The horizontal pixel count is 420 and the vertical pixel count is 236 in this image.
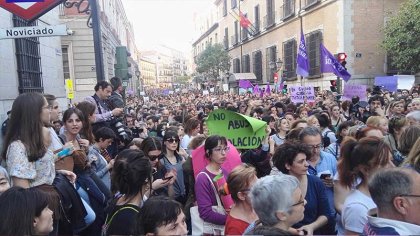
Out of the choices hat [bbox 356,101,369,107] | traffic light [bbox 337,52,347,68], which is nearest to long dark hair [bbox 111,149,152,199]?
hat [bbox 356,101,369,107]

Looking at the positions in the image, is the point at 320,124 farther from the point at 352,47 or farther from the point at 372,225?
the point at 352,47

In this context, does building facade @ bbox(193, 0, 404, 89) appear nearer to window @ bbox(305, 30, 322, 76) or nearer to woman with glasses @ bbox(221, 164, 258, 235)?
window @ bbox(305, 30, 322, 76)

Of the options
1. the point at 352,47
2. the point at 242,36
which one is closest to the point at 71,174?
the point at 352,47

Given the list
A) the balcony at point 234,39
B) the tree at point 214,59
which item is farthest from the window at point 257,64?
the tree at point 214,59

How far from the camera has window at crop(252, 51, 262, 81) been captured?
1521 inches

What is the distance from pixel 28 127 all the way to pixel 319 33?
23.2m

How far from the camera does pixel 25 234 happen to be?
7.64ft

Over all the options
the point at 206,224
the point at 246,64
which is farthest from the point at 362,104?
the point at 246,64

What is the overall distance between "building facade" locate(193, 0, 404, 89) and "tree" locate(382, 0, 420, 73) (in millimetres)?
2100

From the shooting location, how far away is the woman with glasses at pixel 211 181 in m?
3.58

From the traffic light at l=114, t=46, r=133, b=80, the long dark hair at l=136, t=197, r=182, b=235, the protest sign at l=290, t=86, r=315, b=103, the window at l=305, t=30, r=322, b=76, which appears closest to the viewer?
the long dark hair at l=136, t=197, r=182, b=235

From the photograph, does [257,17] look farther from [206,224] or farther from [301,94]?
[206,224]

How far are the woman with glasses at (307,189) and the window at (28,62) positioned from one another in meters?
6.19

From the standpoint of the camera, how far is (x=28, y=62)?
29.7 feet
